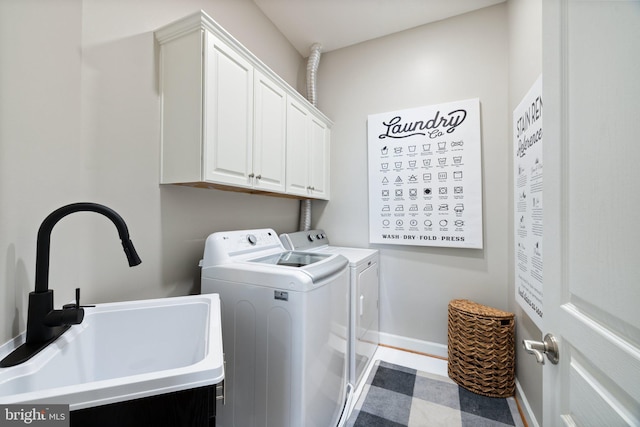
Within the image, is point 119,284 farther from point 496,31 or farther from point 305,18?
point 496,31

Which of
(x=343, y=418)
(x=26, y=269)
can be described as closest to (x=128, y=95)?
(x=26, y=269)

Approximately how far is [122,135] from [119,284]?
725 mm

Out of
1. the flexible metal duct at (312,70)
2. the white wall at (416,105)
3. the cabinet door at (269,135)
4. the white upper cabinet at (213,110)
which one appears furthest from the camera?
the flexible metal duct at (312,70)

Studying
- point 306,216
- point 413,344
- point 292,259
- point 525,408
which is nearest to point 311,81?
point 306,216

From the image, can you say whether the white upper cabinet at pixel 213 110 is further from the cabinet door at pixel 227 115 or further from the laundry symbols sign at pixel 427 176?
the laundry symbols sign at pixel 427 176

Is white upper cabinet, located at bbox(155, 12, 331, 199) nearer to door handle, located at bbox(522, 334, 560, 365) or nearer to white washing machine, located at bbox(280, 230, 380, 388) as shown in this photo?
white washing machine, located at bbox(280, 230, 380, 388)

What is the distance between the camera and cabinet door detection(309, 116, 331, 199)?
229cm

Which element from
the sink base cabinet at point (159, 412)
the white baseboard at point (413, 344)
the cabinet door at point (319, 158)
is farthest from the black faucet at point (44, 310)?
the white baseboard at point (413, 344)

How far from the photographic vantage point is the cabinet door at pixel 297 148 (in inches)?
76.7

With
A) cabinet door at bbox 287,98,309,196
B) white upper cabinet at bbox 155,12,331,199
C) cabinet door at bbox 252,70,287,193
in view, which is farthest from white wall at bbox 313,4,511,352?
white upper cabinet at bbox 155,12,331,199

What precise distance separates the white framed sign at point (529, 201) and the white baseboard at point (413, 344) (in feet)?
2.86

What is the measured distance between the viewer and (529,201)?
4.79 feet

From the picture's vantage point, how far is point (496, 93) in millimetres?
2059

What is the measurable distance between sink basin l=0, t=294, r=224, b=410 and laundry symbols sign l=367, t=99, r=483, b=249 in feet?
5.96
